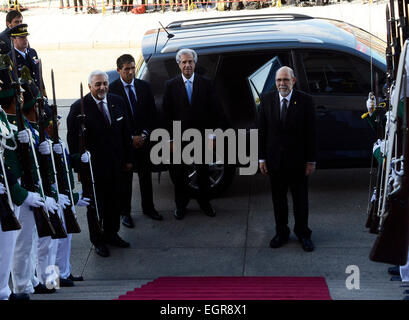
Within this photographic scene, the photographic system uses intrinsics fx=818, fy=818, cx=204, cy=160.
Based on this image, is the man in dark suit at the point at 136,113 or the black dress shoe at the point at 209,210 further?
the black dress shoe at the point at 209,210

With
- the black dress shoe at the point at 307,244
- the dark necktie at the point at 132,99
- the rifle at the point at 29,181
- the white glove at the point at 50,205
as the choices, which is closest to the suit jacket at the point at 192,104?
the dark necktie at the point at 132,99

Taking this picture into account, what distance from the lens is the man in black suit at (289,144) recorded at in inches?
304

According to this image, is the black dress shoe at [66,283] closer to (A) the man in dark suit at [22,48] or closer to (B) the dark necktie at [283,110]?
(B) the dark necktie at [283,110]

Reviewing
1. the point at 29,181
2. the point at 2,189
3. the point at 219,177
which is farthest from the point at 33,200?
the point at 219,177

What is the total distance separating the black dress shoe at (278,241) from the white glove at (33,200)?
8.62 feet

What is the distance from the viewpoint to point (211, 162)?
29.7ft

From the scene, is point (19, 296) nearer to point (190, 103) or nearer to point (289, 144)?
point (289, 144)

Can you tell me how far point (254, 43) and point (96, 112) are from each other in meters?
2.25

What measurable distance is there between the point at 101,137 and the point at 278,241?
198 centimetres

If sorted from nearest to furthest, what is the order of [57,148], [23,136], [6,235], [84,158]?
1. [6,235]
2. [23,136]
3. [57,148]
4. [84,158]

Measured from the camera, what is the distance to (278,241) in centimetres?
793
